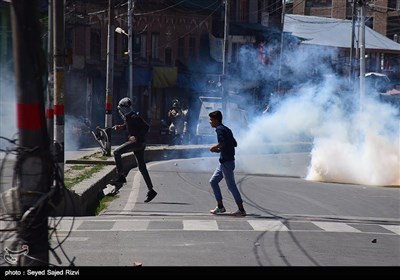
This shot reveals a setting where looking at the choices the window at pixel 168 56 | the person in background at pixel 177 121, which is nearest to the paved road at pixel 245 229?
the person in background at pixel 177 121

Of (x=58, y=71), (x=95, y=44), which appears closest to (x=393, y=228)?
(x=58, y=71)

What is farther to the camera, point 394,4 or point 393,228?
point 394,4

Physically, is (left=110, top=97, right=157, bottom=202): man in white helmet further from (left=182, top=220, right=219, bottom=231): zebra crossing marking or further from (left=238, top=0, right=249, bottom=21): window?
(left=238, top=0, right=249, bottom=21): window

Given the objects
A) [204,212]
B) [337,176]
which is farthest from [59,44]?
[337,176]

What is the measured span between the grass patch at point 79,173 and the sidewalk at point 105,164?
165mm

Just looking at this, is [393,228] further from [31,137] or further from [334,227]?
[31,137]

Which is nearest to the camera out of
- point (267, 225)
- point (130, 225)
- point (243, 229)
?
point (243, 229)

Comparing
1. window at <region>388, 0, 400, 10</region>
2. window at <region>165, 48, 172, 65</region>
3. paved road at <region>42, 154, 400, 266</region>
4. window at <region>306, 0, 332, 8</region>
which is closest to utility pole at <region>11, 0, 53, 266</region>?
paved road at <region>42, 154, 400, 266</region>

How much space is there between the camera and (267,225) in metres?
11.2

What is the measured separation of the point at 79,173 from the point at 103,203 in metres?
3.05
